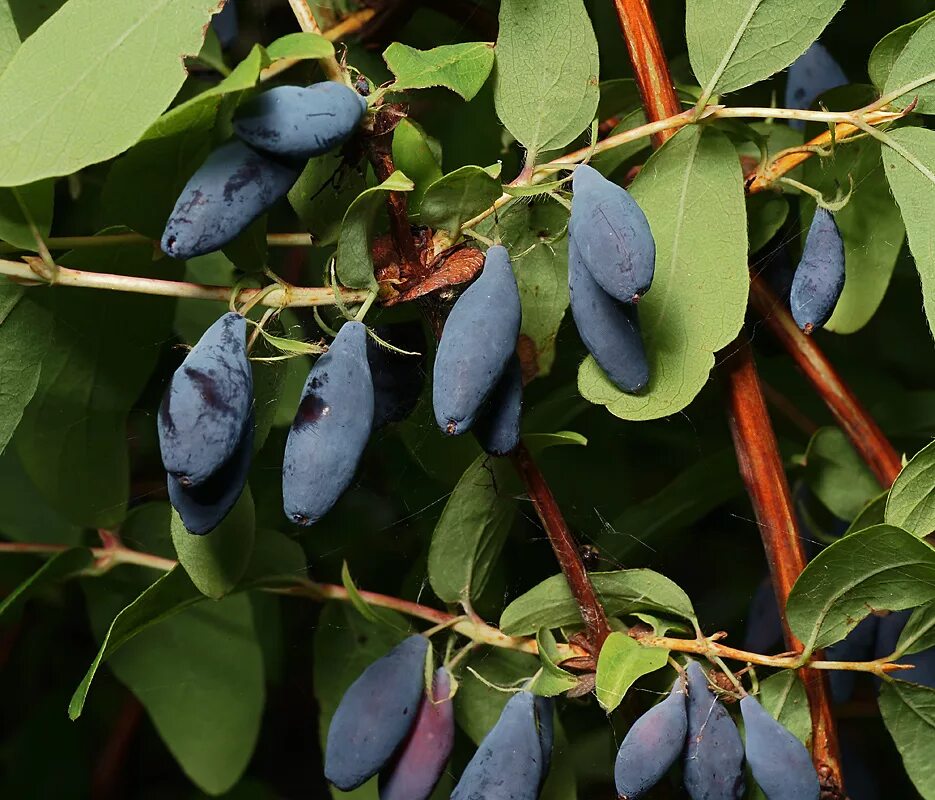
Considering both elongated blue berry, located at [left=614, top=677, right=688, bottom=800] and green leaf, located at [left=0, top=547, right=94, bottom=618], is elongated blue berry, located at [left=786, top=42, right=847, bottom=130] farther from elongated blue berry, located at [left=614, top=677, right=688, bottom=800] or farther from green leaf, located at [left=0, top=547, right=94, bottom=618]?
green leaf, located at [left=0, top=547, right=94, bottom=618]

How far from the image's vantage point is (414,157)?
0.53 m

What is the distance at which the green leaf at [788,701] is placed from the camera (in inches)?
25.1

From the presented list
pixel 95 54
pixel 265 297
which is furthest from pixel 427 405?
pixel 95 54

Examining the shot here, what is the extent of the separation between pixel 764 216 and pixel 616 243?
0.27 m

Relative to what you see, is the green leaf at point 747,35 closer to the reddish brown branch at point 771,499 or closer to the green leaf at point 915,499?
the reddish brown branch at point 771,499

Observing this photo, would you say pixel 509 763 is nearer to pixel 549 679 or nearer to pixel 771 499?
pixel 549 679

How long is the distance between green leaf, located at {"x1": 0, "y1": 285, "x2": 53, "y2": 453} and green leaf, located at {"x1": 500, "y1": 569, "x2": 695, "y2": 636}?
338mm

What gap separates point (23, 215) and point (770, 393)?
649 mm

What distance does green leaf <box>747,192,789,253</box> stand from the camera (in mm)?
705

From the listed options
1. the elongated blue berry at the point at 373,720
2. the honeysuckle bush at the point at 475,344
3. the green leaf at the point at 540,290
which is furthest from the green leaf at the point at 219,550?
the green leaf at the point at 540,290

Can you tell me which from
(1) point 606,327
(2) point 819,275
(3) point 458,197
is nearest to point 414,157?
(3) point 458,197

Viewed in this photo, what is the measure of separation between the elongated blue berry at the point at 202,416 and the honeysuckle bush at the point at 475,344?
0.17 ft

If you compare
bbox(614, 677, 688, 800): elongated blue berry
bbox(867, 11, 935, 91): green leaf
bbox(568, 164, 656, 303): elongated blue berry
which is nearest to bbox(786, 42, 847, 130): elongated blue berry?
bbox(867, 11, 935, 91): green leaf

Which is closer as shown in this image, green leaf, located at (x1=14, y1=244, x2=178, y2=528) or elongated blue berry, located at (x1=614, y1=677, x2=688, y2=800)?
elongated blue berry, located at (x1=614, y1=677, x2=688, y2=800)
